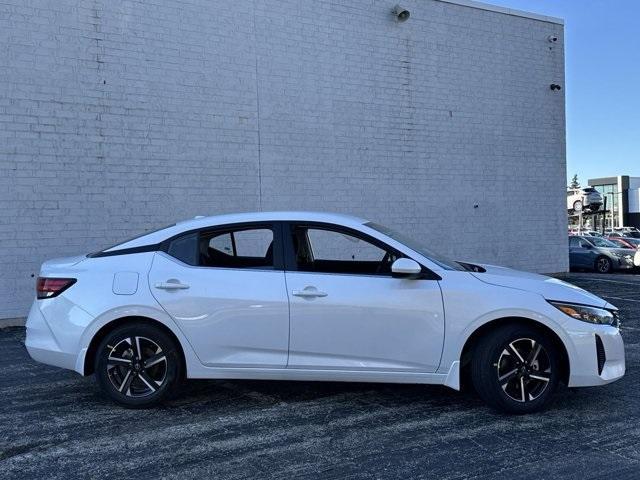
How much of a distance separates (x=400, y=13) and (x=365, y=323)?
32.9 ft

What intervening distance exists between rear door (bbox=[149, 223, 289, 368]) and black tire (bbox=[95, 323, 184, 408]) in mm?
238

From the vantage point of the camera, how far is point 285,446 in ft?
13.5

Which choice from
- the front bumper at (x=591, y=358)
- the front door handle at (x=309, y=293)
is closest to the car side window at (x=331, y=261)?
the front door handle at (x=309, y=293)

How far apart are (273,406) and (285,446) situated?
909 millimetres

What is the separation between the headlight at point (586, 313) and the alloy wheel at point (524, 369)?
355mm

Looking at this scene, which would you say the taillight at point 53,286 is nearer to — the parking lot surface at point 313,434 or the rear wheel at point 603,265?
the parking lot surface at point 313,434

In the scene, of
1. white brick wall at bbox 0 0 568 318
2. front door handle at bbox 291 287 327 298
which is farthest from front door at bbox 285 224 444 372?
white brick wall at bbox 0 0 568 318

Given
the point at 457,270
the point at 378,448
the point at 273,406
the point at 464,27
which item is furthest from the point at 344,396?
the point at 464,27

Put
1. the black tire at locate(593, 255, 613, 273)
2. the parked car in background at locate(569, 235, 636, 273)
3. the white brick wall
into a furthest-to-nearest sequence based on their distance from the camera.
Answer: the black tire at locate(593, 255, 613, 273)
the parked car in background at locate(569, 235, 636, 273)
the white brick wall

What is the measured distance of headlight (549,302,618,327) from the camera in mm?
4645

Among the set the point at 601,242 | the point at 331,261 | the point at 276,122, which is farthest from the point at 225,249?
the point at 601,242

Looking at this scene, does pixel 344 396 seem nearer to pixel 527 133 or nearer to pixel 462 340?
pixel 462 340

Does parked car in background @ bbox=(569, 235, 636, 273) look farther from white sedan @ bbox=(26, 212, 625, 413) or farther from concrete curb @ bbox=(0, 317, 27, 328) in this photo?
concrete curb @ bbox=(0, 317, 27, 328)

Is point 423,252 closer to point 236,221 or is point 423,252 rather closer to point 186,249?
A: point 236,221
